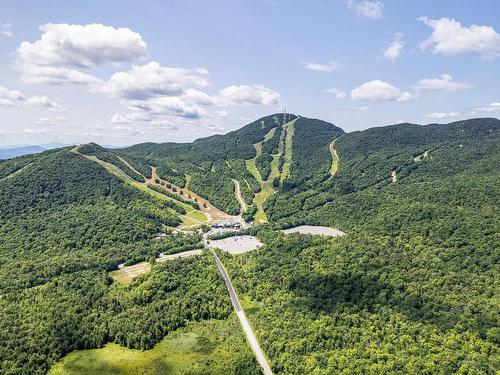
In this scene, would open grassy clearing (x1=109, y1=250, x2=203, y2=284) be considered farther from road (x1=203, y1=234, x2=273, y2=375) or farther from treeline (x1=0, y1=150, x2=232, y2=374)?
road (x1=203, y1=234, x2=273, y2=375)

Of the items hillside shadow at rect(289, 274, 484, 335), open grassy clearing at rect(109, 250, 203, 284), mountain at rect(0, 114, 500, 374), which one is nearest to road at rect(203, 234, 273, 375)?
mountain at rect(0, 114, 500, 374)

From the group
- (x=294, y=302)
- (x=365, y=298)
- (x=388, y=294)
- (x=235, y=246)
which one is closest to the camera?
(x=365, y=298)

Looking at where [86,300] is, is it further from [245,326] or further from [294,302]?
[294,302]

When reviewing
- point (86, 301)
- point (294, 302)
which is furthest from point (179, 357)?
point (86, 301)

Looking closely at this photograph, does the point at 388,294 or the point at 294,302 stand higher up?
the point at 388,294

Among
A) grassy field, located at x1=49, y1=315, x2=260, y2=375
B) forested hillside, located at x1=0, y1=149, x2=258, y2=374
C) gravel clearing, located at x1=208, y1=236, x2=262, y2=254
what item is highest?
gravel clearing, located at x1=208, y1=236, x2=262, y2=254

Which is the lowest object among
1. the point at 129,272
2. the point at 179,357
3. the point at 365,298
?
the point at 179,357

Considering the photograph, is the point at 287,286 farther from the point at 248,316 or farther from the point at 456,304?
the point at 456,304

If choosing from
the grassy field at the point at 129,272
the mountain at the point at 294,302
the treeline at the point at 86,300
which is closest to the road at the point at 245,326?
the mountain at the point at 294,302

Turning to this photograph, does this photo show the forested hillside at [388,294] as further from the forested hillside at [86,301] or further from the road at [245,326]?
the forested hillside at [86,301]
